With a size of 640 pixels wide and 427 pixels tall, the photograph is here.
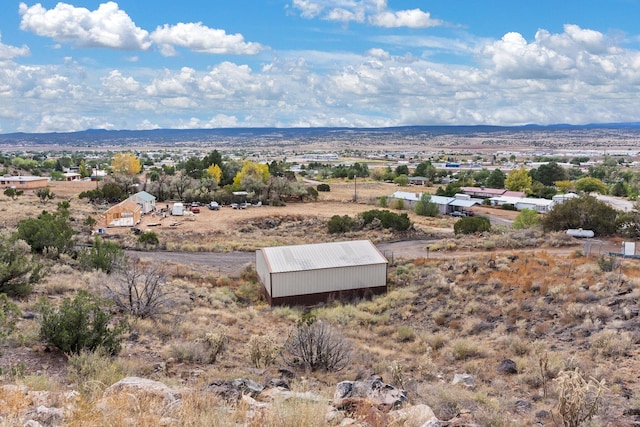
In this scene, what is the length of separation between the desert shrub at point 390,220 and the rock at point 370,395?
33.2 metres

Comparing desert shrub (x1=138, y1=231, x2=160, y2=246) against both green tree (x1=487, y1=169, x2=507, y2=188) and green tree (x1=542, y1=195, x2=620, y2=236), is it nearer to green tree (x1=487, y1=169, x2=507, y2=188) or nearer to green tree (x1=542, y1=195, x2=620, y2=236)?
green tree (x1=542, y1=195, x2=620, y2=236)

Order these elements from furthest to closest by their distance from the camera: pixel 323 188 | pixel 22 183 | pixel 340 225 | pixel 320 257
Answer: pixel 323 188 < pixel 22 183 < pixel 340 225 < pixel 320 257

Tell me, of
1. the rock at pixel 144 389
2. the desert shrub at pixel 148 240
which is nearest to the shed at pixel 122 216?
the desert shrub at pixel 148 240

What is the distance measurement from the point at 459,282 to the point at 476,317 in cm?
445

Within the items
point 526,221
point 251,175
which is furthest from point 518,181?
point 251,175

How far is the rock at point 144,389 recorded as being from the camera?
6.34m

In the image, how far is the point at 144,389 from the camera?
21.2 feet

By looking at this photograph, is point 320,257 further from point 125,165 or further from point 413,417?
point 125,165

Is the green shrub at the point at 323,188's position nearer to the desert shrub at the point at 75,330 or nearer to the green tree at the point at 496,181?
the green tree at the point at 496,181

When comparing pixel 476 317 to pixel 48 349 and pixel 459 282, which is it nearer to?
pixel 459 282

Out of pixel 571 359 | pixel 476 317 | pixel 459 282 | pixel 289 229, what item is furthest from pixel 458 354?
pixel 289 229

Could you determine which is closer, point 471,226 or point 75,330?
point 75,330

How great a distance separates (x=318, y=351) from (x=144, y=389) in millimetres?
5346

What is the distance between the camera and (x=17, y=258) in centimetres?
1405
